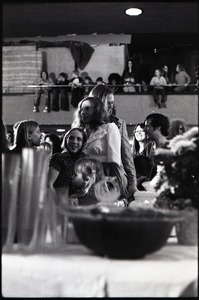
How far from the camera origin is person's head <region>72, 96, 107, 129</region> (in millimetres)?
3021

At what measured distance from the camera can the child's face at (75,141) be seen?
9.95 feet

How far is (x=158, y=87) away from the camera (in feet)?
42.7

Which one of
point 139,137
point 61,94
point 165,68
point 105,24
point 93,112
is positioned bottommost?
point 139,137

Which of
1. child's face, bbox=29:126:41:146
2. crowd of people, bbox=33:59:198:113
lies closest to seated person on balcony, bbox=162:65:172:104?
crowd of people, bbox=33:59:198:113

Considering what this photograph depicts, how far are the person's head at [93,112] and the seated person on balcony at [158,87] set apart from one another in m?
9.88

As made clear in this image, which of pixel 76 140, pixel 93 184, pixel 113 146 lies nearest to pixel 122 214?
pixel 93 184

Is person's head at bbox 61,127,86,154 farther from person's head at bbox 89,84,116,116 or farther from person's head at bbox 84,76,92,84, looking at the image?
person's head at bbox 84,76,92,84

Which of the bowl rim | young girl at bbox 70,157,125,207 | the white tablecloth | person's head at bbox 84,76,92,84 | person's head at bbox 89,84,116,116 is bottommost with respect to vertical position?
the white tablecloth

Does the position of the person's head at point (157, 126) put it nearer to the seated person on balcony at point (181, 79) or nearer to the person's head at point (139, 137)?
the person's head at point (139, 137)

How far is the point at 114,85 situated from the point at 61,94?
1.41 metres

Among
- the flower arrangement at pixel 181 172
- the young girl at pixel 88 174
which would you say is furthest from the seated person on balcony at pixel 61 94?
the flower arrangement at pixel 181 172

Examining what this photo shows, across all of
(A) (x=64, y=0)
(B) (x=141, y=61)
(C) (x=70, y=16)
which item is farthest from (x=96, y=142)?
(B) (x=141, y=61)

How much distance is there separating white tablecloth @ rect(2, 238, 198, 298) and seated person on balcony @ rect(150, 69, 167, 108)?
37.6 feet

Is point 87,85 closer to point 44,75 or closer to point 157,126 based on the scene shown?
point 44,75
